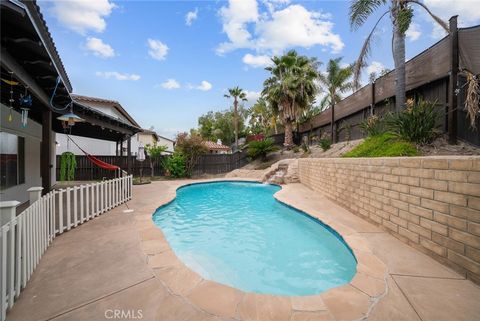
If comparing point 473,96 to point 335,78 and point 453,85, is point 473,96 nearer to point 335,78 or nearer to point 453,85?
point 453,85

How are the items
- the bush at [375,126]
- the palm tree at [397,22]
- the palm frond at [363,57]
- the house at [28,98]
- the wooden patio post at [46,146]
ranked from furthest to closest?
1. the palm frond at [363,57]
2. the bush at [375,126]
3. the palm tree at [397,22]
4. the wooden patio post at [46,146]
5. the house at [28,98]

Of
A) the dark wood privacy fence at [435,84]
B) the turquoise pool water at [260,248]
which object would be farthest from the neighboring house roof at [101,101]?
→ the dark wood privacy fence at [435,84]

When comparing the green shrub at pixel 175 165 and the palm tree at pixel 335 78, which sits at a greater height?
the palm tree at pixel 335 78

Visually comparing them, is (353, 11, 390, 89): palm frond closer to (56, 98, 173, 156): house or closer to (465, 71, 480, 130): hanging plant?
(465, 71, 480, 130): hanging plant

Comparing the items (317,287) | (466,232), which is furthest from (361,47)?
(317,287)

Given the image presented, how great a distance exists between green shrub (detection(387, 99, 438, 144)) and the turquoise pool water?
3524 millimetres

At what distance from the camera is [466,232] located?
7.88 feet

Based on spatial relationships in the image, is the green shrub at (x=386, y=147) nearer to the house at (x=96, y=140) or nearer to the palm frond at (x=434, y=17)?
the palm frond at (x=434, y=17)

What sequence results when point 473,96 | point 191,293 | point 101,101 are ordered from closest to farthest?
point 191,293, point 473,96, point 101,101

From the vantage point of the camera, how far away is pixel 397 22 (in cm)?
654

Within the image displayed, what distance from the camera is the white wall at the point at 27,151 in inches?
196

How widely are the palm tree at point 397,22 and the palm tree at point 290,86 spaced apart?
27.5ft

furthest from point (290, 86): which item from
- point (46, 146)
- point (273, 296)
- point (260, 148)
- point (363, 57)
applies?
point (273, 296)

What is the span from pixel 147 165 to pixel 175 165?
6.87 ft
